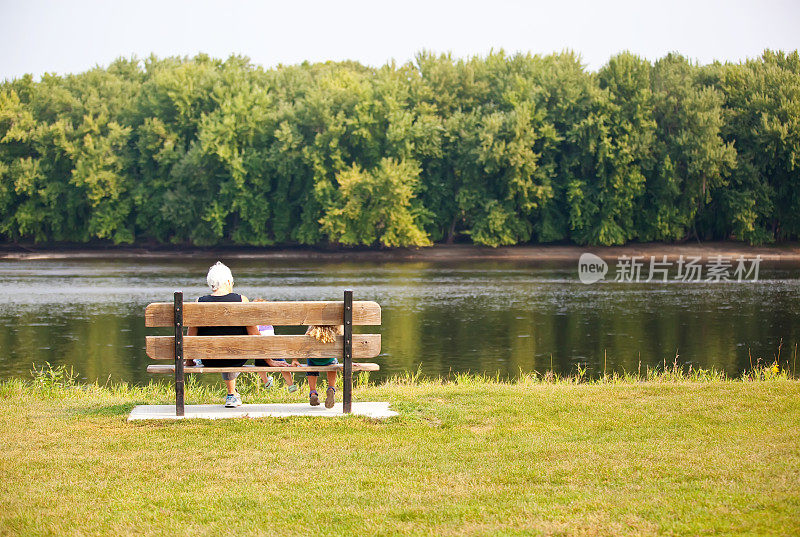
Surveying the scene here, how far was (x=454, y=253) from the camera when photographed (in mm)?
62406

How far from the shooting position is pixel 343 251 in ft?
212

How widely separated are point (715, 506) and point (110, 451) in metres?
4.35

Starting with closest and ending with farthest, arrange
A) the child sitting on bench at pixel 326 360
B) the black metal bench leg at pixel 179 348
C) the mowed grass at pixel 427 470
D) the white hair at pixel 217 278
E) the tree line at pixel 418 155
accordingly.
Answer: the mowed grass at pixel 427 470, the black metal bench leg at pixel 179 348, the child sitting on bench at pixel 326 360, the white hair at pixel 217 278, the tree line at pixel 418 155

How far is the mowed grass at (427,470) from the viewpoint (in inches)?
205

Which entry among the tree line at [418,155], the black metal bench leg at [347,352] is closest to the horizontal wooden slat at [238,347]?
the black metal bench leg at [347,352]

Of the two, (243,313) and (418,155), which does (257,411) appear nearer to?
(243,313)

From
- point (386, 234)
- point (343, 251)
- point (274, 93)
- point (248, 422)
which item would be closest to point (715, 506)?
point (248, 422)

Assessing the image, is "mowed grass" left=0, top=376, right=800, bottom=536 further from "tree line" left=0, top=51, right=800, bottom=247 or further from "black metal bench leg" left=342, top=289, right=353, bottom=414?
"tree line" left=0, top=51, right=800, bottom=247

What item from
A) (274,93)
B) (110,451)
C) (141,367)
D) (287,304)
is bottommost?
(141,367)

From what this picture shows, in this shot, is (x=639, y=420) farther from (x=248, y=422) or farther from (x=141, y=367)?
(x=141, y=367)

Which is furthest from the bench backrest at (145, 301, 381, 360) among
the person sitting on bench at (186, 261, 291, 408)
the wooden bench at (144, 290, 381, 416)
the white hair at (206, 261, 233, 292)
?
the white hair at (206, 261, 233, 292)

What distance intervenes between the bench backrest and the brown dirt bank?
50.0 metres

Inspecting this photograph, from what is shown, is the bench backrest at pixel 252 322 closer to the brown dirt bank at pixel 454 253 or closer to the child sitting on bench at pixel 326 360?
the child sitting on bench at pixel 326 360

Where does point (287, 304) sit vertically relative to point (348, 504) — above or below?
above
